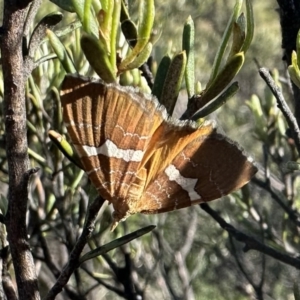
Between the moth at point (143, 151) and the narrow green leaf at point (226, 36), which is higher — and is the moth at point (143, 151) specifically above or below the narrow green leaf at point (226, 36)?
below

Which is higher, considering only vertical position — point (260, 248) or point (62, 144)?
point (62, 144)

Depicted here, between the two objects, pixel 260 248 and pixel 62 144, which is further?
pixel 260 248

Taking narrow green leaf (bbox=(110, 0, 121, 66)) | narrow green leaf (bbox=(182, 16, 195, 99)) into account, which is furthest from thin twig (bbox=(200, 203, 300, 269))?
narrow green leaf (bbox=(110, 0, 121, 66))

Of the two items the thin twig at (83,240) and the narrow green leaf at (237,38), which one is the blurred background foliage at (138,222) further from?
the narrow green leaf at (237,38)

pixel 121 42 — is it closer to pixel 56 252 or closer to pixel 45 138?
pixel 45 138

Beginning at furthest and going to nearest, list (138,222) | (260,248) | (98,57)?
(138,222) < (260,248) < (98,57)

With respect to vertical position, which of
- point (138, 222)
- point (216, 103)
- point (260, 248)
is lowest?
point (138, 222)

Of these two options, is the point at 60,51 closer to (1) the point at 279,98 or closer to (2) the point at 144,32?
(2) the point at 144,32

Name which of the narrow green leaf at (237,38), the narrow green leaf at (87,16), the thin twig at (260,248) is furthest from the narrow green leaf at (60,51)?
the thin twig at (260,248)

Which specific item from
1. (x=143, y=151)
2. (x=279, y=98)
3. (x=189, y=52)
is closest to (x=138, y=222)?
(x=279, y=98)

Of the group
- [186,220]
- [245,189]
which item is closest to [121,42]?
[245,189]

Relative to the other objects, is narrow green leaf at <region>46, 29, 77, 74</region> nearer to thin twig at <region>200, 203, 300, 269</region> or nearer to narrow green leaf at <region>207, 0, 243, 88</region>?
narrow green leaf at <region>207, 0, 243, 88</region>
